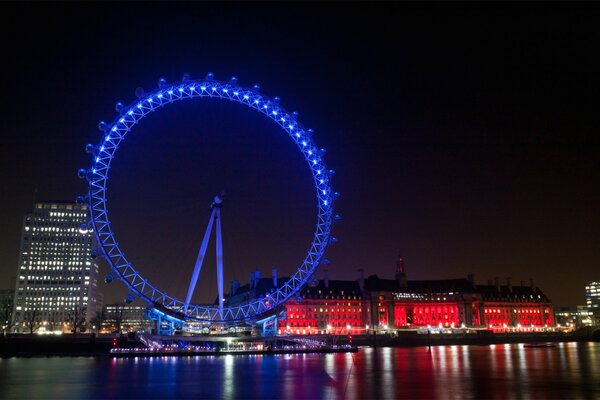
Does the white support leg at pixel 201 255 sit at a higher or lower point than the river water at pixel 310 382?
higher

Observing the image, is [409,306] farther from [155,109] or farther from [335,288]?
[155,109]

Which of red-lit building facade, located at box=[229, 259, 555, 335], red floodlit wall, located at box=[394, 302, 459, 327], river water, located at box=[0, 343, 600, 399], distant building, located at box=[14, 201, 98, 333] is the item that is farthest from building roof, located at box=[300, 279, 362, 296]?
river water, located at box=[0, 343, 600, 399]

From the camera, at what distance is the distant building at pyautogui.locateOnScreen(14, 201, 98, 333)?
455ft

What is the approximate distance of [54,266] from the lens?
464 feet

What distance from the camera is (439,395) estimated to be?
2444cm

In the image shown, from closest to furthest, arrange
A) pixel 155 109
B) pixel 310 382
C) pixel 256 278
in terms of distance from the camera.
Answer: pixel 310 382 < pixel 155 109 < pixel 256 278

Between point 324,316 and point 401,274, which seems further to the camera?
point 401,274

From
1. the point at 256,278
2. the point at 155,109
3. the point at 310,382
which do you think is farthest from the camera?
the point at 256,278

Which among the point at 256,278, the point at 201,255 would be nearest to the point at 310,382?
the point at 201,255

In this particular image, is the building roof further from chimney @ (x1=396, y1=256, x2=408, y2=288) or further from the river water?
the river water

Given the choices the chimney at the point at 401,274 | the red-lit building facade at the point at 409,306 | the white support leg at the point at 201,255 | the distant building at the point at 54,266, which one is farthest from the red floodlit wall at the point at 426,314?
the white support leg at the point at 201,255

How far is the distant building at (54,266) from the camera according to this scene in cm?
13875

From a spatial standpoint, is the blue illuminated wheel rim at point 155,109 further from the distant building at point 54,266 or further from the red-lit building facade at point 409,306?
the distant building at point 54,266

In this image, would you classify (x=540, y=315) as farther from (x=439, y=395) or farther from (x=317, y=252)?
(x=439, y=395)
